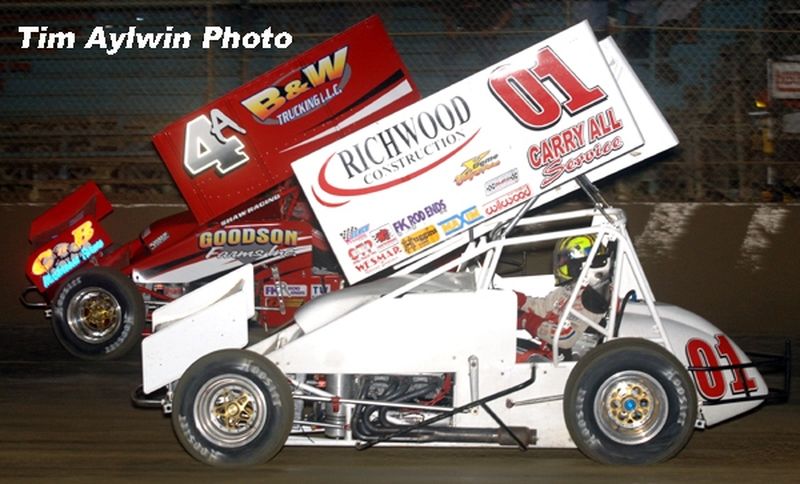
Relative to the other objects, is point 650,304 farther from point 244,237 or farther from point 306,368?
point 244,237

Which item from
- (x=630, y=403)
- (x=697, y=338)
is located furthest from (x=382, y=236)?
(x=697, y=338)

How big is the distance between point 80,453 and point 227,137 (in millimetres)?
4015

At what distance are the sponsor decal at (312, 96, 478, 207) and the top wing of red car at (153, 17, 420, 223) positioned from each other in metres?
4.11

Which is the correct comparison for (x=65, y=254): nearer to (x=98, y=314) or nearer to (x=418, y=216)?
(x=98, y=314)

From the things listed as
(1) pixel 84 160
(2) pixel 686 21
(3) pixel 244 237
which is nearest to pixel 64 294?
(3) pixel 244 237

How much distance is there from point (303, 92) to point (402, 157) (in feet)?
14.1

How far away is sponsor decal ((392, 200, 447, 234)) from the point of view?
237 inches

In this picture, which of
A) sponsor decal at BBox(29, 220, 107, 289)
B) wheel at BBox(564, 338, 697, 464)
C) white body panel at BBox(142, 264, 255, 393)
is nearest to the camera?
wheel at BBox(564, 338, 697, 464)

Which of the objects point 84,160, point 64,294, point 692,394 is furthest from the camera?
point 84,160

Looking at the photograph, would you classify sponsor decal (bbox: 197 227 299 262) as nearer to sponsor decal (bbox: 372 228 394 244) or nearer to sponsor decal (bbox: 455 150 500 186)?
sponsor decal (bbox: 372 228 394 244)

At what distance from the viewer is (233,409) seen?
613 cm

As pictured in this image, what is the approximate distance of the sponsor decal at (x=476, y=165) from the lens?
19.7 feet

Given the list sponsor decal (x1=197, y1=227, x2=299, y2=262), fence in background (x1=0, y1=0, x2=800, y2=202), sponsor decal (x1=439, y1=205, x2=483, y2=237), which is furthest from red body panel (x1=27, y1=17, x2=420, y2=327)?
sponsor decal (x1=439, y1=205, x2=483, y2=237)

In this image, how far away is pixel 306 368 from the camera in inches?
243
